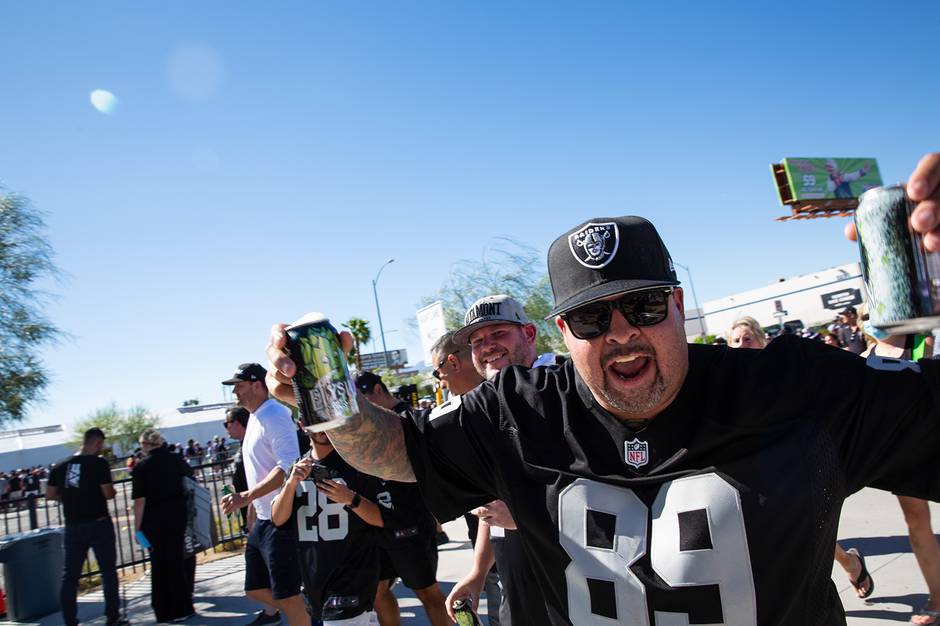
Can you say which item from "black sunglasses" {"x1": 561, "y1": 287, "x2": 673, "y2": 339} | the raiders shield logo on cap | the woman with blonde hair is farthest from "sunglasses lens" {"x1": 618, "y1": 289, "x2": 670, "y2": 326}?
the woman with blonde hair

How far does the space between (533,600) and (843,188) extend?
5942cm

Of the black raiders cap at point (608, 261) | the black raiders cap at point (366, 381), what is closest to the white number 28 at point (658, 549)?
the black raiders cap at point (608, 261)

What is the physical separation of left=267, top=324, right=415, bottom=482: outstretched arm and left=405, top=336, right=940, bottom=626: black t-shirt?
1.24 feet

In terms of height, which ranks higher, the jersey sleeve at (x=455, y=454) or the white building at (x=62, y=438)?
the white building at (x=62, y=438)

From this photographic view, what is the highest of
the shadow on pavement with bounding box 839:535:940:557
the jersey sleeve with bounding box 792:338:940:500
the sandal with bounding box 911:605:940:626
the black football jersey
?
the jersey sleeve with bounding box 792:338:940:500

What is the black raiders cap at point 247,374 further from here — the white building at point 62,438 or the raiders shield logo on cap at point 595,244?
the white building at point 62,438

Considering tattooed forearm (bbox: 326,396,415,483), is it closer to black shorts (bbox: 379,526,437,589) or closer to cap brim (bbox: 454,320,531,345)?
cap brim (bbox: 454,320,531,345)

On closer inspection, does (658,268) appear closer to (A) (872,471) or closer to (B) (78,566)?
(A) (872,471)

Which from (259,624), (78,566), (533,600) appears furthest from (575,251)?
(78,566)

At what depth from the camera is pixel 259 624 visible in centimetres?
610

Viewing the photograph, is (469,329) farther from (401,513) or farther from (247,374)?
(247,374)

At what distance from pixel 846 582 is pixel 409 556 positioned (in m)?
3.53

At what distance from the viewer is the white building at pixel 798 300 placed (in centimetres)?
4871

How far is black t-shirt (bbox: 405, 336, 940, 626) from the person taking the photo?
1592 mm
